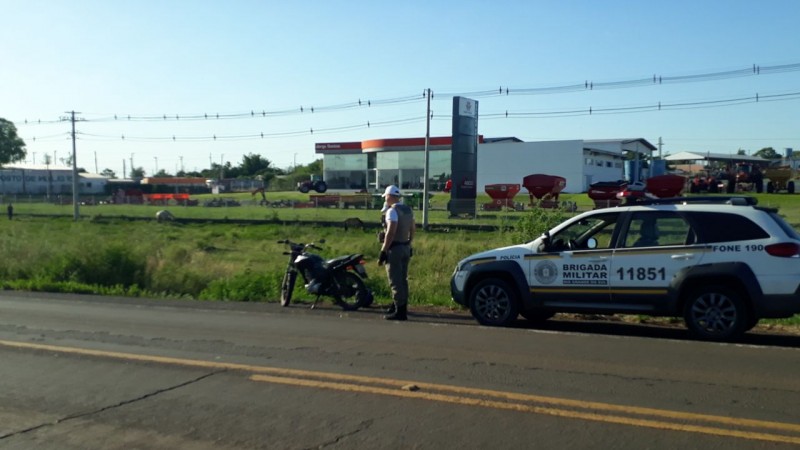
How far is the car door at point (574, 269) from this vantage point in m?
10.0

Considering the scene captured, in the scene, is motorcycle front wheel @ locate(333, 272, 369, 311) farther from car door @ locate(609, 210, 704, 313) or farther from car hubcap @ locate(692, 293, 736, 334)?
car hubcap @ locate(692, 293, 736, 334)

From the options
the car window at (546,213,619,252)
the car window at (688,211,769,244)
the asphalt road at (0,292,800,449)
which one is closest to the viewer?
the asphalt road at (0,292,800,449)

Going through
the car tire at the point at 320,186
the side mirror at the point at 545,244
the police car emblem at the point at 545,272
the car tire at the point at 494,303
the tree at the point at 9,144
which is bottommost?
the car tire at the point at 494,303

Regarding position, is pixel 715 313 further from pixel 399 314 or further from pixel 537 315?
pixel 399 314

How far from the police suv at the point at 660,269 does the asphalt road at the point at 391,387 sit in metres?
0.41

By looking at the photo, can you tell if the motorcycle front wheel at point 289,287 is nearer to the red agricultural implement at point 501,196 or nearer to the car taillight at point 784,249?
the car taillight at point 784,249

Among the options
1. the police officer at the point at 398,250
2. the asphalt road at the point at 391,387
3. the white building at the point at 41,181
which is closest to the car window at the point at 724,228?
the asphalt road at the point at 391,387

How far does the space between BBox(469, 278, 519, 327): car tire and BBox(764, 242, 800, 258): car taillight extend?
334 cm

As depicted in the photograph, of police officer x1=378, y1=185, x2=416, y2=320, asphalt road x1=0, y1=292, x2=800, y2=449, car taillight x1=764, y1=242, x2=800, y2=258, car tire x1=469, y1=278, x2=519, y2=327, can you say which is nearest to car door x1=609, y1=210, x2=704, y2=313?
asphalt road x1=0, y1=292, x2=800, y2=449

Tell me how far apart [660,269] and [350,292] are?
210 inches

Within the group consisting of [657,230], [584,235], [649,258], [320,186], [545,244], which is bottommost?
[649,258]

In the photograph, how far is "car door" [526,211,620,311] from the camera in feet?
32.8

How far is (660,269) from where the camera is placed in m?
9.52

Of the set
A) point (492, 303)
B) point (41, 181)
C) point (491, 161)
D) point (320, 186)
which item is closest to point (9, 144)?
point (41, 181)
